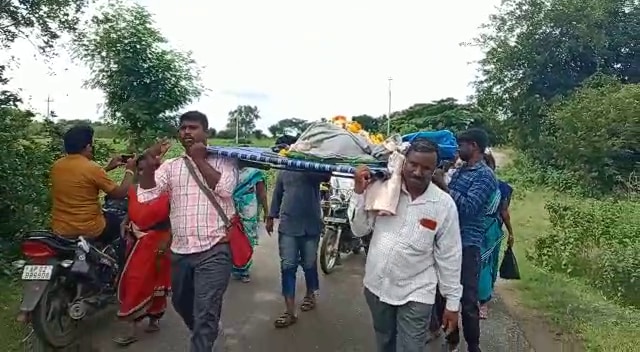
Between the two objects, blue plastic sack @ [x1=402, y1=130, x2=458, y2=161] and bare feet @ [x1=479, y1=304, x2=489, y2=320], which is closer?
blue plastic sack @ [x1=402, y1=130, x2=458, y2=161]

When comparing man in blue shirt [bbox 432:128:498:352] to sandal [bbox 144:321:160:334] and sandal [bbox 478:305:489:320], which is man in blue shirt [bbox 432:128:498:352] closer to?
sandal [bbox 478:305:489:320]

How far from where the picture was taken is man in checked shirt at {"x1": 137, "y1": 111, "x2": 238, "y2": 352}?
4145 mm

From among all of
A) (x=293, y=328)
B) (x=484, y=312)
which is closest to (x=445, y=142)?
(x=293, y=328)

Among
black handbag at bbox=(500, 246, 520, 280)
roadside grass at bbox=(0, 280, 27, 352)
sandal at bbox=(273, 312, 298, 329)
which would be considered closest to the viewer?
roadside grass at bbox=(0, 280, 27, 352)

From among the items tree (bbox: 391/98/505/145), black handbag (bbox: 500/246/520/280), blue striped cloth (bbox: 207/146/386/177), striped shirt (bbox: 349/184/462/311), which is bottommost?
black handbag (bbox: 500/246/520/280)

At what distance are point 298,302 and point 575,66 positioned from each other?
1984 centimetres

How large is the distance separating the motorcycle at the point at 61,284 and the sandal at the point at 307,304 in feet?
6.47

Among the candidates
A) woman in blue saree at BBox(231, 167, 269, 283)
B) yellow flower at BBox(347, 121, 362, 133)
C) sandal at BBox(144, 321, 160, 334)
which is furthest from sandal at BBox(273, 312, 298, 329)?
yellow flower at BBox(347, 121, 362, 133)

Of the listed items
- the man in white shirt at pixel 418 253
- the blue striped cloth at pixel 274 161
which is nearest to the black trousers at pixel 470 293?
the man in white shirt at pixel 418 253

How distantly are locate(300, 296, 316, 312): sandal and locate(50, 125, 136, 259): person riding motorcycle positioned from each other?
7.42 ft

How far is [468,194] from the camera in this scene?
15.1 feet

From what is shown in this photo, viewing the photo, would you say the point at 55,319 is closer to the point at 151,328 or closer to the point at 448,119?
the point at 151,328

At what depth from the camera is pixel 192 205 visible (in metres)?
4.18

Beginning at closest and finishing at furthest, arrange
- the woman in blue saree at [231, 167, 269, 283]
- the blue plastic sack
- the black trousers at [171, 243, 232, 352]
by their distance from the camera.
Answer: the black trousers at [171, 243, 232, 352] → the blue plastic sack → the woman in blue saree at [231, 167, 269, 283]
